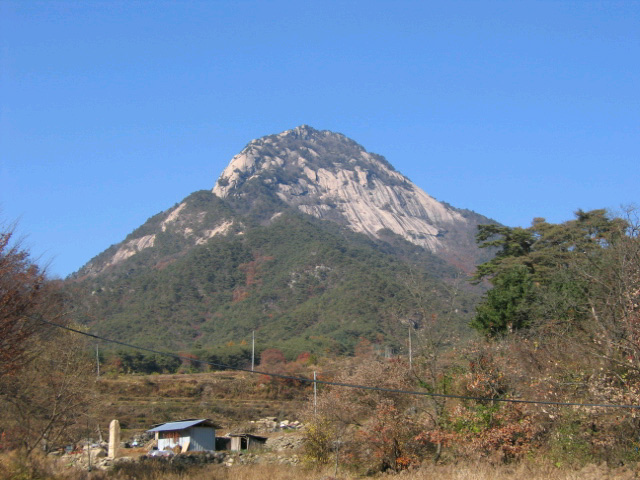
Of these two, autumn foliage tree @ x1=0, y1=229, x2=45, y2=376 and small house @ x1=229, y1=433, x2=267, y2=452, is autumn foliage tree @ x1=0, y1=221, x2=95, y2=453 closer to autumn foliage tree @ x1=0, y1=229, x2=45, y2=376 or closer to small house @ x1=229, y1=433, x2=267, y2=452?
autumn foliage tree @ x1=0, y1=229, x2=45, y2=376

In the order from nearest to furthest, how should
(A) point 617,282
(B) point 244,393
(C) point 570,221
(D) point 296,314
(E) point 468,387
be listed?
(A) point 617,282, (E) point 468,387, (C) point 570,221, (B) point 244,393, (D) point 296,314

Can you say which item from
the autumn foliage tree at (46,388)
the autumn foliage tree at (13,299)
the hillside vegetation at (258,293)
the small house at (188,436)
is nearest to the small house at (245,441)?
the small house at (188,436)

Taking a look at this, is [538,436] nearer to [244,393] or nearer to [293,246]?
[244,393]

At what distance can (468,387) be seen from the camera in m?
24.3

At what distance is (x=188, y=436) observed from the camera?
39.5 meters

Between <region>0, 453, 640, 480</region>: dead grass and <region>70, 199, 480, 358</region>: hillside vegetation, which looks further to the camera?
<region>70, 199, 480, 358</region>: hillside vegetation

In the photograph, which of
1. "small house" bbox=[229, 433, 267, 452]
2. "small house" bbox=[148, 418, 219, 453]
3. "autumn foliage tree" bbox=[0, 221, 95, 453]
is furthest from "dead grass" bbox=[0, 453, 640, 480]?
"small house" bbox=[229, 433, 267, 452]

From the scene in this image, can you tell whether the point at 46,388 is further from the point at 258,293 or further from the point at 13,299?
the point at 258,293

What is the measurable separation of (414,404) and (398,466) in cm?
291

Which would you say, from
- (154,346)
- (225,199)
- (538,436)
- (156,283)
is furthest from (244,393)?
(225,199)

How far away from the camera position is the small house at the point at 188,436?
39406 millimetres

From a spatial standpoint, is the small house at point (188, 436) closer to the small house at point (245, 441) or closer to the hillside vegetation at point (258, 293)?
the small house at point (245, 441)

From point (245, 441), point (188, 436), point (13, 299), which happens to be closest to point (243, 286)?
point (245, 441)

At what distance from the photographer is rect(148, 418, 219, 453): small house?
39.4 meters
